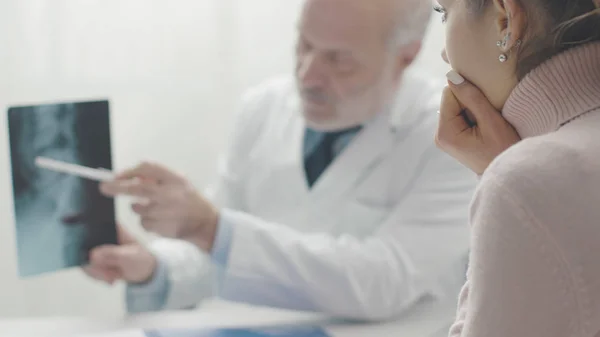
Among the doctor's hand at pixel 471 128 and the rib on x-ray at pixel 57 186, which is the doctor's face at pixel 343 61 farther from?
the doctor's hand at pixel 471 128

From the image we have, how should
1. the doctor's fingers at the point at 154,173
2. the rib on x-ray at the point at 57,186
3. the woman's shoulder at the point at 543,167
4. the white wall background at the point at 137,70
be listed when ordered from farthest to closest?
the white wall background at the point at 137,70 < the doctor's fingers at the point at 154,173 < the rib on x-ray at the point at 57,186 < the woman's shoulder at the point at 543,167

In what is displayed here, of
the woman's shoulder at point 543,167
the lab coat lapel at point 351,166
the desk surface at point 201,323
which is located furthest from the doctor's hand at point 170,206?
the woman's shoulder at point 543,167

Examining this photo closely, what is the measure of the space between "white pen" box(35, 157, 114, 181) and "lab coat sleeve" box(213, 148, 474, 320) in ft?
0.61

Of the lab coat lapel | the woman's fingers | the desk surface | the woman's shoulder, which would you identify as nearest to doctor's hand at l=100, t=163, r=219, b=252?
the desk surface

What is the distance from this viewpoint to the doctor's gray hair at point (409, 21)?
130 cm

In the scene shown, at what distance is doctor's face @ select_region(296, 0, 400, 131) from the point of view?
1271mm

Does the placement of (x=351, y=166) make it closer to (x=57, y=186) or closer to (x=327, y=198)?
(x=327, y=198)

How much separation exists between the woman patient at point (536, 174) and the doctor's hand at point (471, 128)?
0.02 metres

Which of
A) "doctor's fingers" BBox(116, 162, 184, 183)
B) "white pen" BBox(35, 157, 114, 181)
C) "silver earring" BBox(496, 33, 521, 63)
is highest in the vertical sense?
"silver earring" BBox(496, 33, 521, 63)

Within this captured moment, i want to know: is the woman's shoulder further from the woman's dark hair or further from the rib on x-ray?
the rib on x-ray

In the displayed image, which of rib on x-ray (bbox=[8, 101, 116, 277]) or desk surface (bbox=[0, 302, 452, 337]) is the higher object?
rib on x-ray (bbox=[8, 101, 116, 277])

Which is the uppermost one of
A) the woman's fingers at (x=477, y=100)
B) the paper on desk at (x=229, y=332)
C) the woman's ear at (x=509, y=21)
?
the woman's ear at (x=509, y=21)

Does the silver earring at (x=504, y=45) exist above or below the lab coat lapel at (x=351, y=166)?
above

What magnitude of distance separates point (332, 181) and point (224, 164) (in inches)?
10.5
